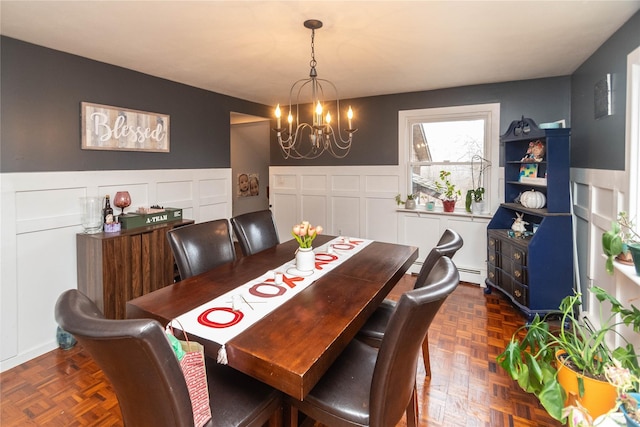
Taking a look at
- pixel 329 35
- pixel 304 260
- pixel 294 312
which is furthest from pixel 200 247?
pixel 329 35

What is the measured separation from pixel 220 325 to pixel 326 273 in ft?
2.56

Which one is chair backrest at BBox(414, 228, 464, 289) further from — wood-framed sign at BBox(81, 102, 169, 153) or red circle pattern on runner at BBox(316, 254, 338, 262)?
wood-framed sign at BBox(81, 102, 169, 153)

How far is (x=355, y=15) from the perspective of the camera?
81.7 inches

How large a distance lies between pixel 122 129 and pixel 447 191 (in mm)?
3619

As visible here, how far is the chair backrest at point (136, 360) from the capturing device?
2.85 ft

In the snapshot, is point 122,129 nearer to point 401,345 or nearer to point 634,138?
point 401,345

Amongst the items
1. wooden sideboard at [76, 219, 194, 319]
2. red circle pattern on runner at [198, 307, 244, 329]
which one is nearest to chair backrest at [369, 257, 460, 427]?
red circle pattern on runner at [198, 307, 244, 329]

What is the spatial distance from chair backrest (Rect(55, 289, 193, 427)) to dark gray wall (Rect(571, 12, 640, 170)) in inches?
109

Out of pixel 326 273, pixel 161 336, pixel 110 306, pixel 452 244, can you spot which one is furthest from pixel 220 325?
pixel 110 306

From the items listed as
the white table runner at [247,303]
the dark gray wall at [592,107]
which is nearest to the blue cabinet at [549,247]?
the dark gray wall at [592,107]

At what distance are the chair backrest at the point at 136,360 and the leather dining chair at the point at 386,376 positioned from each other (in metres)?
0.53

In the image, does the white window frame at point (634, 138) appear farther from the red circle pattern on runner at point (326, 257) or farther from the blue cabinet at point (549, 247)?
the red circle pattern on runner at point (326, 257)

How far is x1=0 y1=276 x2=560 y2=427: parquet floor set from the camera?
1.87 metres

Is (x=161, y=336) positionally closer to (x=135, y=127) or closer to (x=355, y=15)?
(x=355, y=15)
